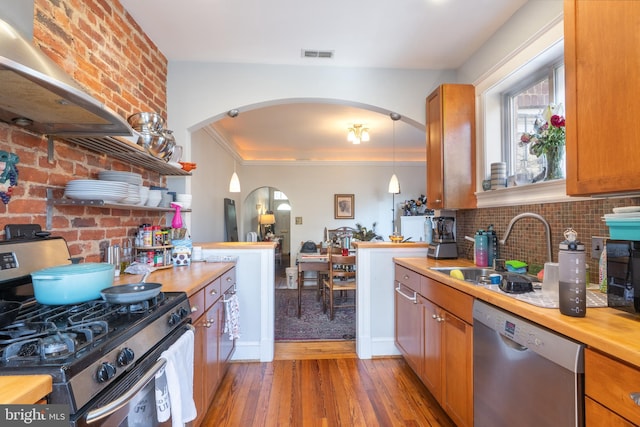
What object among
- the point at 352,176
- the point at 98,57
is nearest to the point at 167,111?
the point at 98,57

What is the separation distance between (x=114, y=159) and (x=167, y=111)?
95cm

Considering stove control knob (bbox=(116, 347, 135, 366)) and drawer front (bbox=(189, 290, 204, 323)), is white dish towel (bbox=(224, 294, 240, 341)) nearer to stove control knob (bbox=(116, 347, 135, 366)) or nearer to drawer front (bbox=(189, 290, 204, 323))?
drawer front (bbox=(189, 290, 204, 323))

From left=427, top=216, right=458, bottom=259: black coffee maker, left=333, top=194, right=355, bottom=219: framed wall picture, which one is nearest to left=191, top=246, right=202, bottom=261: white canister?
left=427, top=216, right=458, bottom=259: black coffee maker

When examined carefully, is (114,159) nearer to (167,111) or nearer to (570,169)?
(167,111)

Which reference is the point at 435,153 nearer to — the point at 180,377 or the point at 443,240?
the point at 443,240

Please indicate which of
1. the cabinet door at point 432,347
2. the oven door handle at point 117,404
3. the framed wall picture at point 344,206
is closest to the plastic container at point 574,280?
the cabinet door at point 432,347

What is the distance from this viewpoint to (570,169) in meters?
1.26

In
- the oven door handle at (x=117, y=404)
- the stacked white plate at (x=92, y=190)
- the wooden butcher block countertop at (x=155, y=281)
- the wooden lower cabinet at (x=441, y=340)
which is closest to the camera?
the wooden butcher block countertop at (x=155, y=281)

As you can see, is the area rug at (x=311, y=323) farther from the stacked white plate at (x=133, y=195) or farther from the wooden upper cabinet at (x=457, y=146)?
Answer: the stacked white plate at (x=133, y=195)

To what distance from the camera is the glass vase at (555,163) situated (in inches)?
69.8

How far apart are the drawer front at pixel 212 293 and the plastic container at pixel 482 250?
6.17 ft

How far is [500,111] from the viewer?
243 centimetres

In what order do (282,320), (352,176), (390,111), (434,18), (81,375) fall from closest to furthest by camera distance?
A: (81,375)
(434,18)
(390,111)
(282,320)
(352,176)

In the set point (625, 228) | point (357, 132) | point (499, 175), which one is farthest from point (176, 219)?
point (357, 132)
